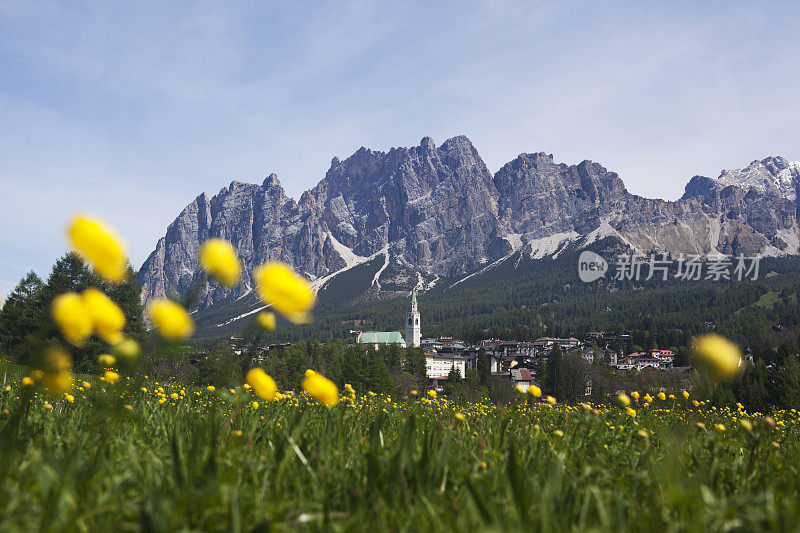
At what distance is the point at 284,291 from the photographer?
170 centimetres

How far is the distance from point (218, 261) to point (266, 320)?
12.5 inches

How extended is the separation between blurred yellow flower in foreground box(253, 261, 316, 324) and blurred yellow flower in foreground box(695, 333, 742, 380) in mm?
1581

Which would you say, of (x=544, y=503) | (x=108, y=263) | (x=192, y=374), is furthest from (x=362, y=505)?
(x=192, y=374)

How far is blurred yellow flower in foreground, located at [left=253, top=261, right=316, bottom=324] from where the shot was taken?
1.68 metres

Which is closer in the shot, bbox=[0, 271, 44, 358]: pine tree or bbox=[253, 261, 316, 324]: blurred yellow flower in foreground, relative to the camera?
bbox=[253, 261, 316, 324]: blurred yellow flower in foreground

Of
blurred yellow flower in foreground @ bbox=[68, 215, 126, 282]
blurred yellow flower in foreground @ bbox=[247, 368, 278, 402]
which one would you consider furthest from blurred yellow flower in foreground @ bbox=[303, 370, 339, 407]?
blurred yellow flower in foreground @ bbox=[68, 215, 126, 282]

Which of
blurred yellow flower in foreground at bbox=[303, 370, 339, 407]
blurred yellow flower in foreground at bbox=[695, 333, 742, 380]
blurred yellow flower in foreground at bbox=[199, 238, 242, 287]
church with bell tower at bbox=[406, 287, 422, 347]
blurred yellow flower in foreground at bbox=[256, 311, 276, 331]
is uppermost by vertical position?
blurred yellow flower in foreground at bbox=[199, 238, 242, 287]

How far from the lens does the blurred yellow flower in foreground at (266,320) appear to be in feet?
5.74

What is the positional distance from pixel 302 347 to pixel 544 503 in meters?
104

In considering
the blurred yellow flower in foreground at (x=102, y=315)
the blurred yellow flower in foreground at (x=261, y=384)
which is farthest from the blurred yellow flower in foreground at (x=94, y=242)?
the blurred yellow flower in foreground at (x=261, y=384)

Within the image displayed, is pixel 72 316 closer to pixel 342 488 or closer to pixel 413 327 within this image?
pixel 342 488

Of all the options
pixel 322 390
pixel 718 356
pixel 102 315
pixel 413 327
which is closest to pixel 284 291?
pixel 102 315

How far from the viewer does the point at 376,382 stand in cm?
6259

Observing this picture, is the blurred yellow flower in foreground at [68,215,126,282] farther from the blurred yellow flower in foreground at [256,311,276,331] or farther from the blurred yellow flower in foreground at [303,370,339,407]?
the blurred yellow flower in foreground at [303,370,339,407]
